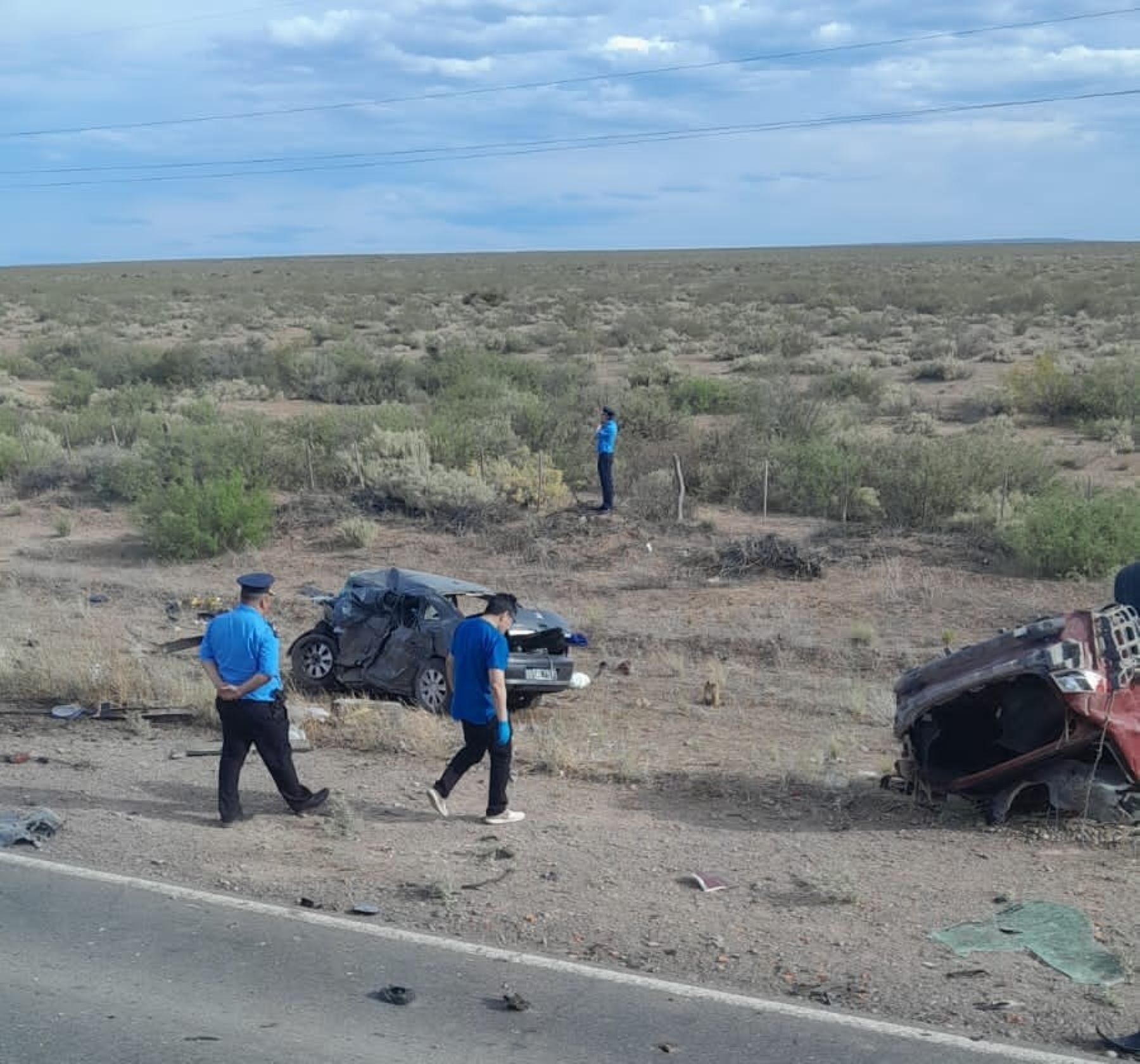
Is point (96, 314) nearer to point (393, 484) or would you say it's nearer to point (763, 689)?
point (393, 484)

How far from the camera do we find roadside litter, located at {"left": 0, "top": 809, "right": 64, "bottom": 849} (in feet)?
28.4

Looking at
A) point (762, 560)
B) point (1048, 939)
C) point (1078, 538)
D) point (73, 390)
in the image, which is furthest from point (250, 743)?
point (73, 390)

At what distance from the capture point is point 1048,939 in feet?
22.9

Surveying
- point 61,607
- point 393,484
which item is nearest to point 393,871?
point 61,607

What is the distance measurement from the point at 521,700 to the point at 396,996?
7270 millimetres

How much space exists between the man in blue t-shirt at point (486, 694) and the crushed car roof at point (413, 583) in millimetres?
4662

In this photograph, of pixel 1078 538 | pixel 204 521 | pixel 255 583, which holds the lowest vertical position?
pixel 204 521

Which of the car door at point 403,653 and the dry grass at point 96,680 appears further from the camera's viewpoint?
the car door at point 403,653

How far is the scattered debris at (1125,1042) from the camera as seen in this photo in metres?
5.76

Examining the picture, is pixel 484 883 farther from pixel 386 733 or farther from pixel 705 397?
pixel 705 397

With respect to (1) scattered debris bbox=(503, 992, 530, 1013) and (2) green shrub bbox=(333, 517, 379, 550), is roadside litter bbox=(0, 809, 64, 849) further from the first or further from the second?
(2) green shrub bbox=(333, 517, 379, 550)

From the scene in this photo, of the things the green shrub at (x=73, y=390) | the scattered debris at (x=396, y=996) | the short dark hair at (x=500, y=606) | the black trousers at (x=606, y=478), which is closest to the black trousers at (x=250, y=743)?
the short dark hair at (x=500, y=606)

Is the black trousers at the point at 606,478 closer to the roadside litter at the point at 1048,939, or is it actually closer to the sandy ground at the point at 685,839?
the sandy ground at the point at 685,839

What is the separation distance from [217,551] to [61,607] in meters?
3.38
